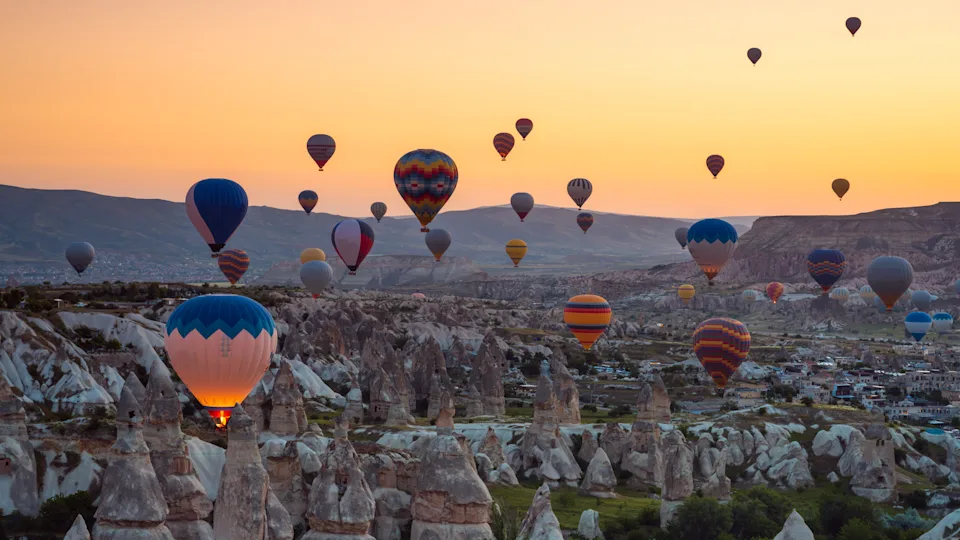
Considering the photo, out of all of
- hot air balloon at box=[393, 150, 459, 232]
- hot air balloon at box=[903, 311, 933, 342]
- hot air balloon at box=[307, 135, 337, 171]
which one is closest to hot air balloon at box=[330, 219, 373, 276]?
hot air balloon at box=[307, 135, 337, 171]

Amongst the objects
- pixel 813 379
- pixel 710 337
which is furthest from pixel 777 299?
pixel 710 337

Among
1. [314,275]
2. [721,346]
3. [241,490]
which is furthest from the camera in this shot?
[314,275]

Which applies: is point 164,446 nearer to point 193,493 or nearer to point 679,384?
point 193,493

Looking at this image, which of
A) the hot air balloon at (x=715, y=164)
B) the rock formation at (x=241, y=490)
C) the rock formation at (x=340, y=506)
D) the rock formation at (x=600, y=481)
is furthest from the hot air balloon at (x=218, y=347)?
the hot air balloon at (x=715, y=164)

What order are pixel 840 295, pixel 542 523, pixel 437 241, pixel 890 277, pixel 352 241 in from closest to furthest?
1. pixel 542 523
2. pixel 352 241
3. pixel 437 241
4. pixel 890 277
5. pixel 840 295

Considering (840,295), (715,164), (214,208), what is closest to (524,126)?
(715,164)

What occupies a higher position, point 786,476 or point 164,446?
point 164,446

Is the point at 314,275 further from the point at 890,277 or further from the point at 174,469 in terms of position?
the point at 174,469
